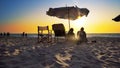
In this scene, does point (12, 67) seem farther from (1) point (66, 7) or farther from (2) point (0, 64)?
(1) point (66, 7)

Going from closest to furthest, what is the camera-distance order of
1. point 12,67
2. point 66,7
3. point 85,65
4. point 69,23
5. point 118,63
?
point 12,67 → point 85,65 → point 118,63 → point 66,7 → point 69,23

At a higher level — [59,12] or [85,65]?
[59,12]

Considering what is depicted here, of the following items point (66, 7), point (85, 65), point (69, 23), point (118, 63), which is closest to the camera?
point (85, 65)

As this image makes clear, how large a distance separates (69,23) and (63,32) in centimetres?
248

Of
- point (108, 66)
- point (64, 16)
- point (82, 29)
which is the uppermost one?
point (64, 16)

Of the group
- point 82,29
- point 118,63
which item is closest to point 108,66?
point 118,63

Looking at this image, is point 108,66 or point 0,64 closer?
point 0,64

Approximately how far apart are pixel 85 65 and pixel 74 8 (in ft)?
29.8

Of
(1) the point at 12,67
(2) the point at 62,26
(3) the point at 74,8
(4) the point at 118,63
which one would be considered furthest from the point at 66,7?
(1) the point at 12,67

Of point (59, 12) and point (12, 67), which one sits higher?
point (59, 12)

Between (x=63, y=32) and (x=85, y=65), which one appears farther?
(x=63, y=32)

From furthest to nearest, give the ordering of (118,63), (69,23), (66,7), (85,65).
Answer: (69,23) → (66,7) → (118,63) → (85,65)

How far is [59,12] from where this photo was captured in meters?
13.1

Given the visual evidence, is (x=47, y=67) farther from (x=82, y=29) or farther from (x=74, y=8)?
(x=74, y=8)
